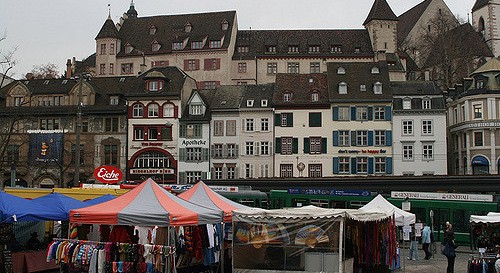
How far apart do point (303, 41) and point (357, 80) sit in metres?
20.9

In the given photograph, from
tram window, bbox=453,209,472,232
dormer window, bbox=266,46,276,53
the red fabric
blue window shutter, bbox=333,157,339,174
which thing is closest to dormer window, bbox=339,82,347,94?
blue window shutter, bbox=333,157,339,174

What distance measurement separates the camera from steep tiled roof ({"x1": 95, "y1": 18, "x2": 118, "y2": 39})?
7798cm

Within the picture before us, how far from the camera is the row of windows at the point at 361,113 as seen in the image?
53469 mm

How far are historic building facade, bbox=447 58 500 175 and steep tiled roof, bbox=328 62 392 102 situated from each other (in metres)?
7.92

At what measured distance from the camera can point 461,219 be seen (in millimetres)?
33406

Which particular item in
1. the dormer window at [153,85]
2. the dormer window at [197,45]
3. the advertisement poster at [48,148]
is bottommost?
the advertisement poster at [48,148]

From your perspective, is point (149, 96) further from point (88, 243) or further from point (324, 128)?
point (88, 243)

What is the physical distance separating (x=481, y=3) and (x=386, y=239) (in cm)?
8197

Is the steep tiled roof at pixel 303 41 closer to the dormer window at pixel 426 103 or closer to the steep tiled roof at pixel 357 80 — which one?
the steep tiled roof at pixel 357 80

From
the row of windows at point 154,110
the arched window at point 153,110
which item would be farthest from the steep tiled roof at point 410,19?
the arched window at point 153,110

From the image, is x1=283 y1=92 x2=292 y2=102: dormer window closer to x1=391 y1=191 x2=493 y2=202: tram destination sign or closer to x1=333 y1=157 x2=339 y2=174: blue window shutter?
x1=333 y1=157 x2=339 y2=174: blue window shutter

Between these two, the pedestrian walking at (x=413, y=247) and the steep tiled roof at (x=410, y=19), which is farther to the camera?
the steep tiled roof at (x=410, y=19)

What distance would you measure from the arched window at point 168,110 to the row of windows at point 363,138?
15.6m

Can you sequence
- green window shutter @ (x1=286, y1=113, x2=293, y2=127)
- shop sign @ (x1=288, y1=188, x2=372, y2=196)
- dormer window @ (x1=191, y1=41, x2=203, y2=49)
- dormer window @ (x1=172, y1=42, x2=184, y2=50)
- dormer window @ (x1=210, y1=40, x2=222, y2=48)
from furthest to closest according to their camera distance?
dormer window @ (x1=172, y1=42, x2=184, y2=50)
dormer window @ (x1=191, y1=41, x2=203, y2=49)
dormer window @ (x1=210, y1=40, x2=222, y2=48)
green window shutter @ (x1=286, y1=113, x2=293, y2=127)
shop sign @ (x1=288, y1=188, x2=372, y2=196)
